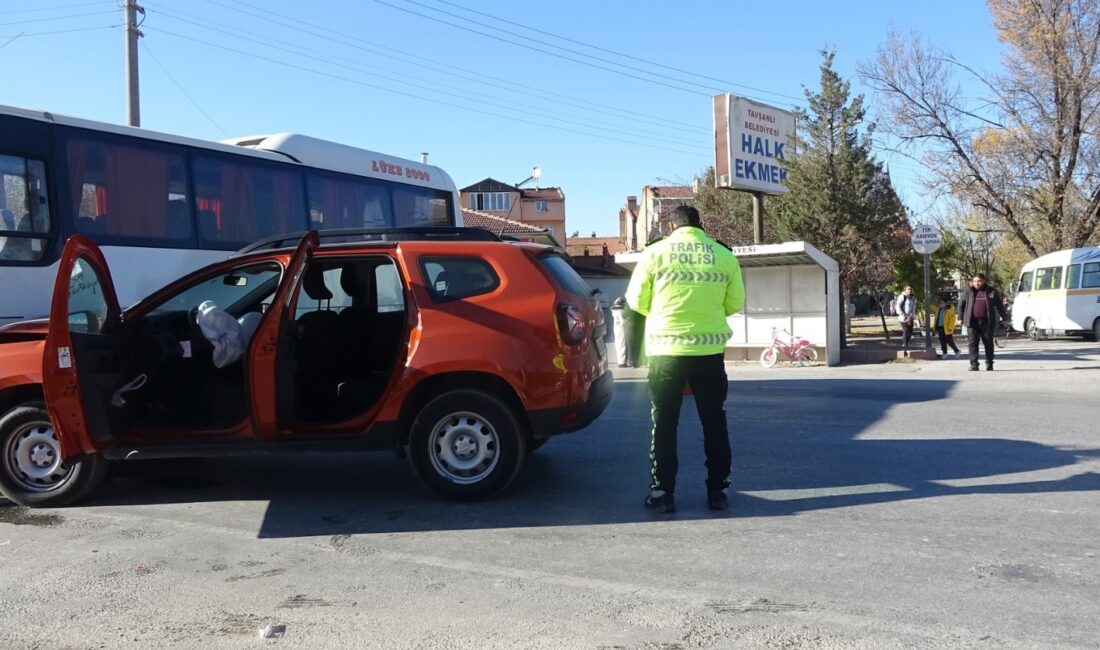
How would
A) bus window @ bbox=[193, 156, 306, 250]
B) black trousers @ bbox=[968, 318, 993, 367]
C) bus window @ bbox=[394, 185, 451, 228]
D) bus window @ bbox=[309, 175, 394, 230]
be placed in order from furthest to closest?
black trousers @ bbox=[968, 318, 993, 367]
bus window @ bbox=[394, 185, 451, 228]
bus window @ bbox=[309, 175, 394, 230]
bus window @ bbox=[193, 156, 306, 250]

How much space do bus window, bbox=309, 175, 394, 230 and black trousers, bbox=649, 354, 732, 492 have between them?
7.02 metres

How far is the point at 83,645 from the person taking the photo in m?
3.62

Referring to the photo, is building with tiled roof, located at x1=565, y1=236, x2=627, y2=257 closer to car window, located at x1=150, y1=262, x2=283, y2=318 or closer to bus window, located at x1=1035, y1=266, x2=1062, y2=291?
bus window, located at x1=1035, y1=266, x2=1062, y2=291

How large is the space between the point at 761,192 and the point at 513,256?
48.7ft

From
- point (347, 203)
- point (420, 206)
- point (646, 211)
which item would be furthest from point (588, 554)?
point (646, 211)

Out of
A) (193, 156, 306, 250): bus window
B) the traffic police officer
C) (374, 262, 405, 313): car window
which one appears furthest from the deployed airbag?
(193, 156, 306, 250): bus window

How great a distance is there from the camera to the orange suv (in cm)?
539

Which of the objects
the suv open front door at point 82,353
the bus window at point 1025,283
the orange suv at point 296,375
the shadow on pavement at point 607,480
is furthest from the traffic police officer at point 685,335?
the bus window at point 1025,283

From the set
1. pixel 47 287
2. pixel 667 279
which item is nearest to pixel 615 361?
pixel 47 287

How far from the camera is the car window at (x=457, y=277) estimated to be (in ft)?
18.2

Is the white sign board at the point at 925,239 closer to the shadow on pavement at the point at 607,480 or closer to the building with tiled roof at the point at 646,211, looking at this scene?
the shadow on pavement at the point at 607,480

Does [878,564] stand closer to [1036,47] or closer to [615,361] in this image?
[615,361]

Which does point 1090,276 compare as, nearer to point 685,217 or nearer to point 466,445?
point 685,217

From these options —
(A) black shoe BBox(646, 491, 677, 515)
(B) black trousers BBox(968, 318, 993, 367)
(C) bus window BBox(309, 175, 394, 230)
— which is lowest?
(A) black shoe BBox(646, 491, 677, 515)
